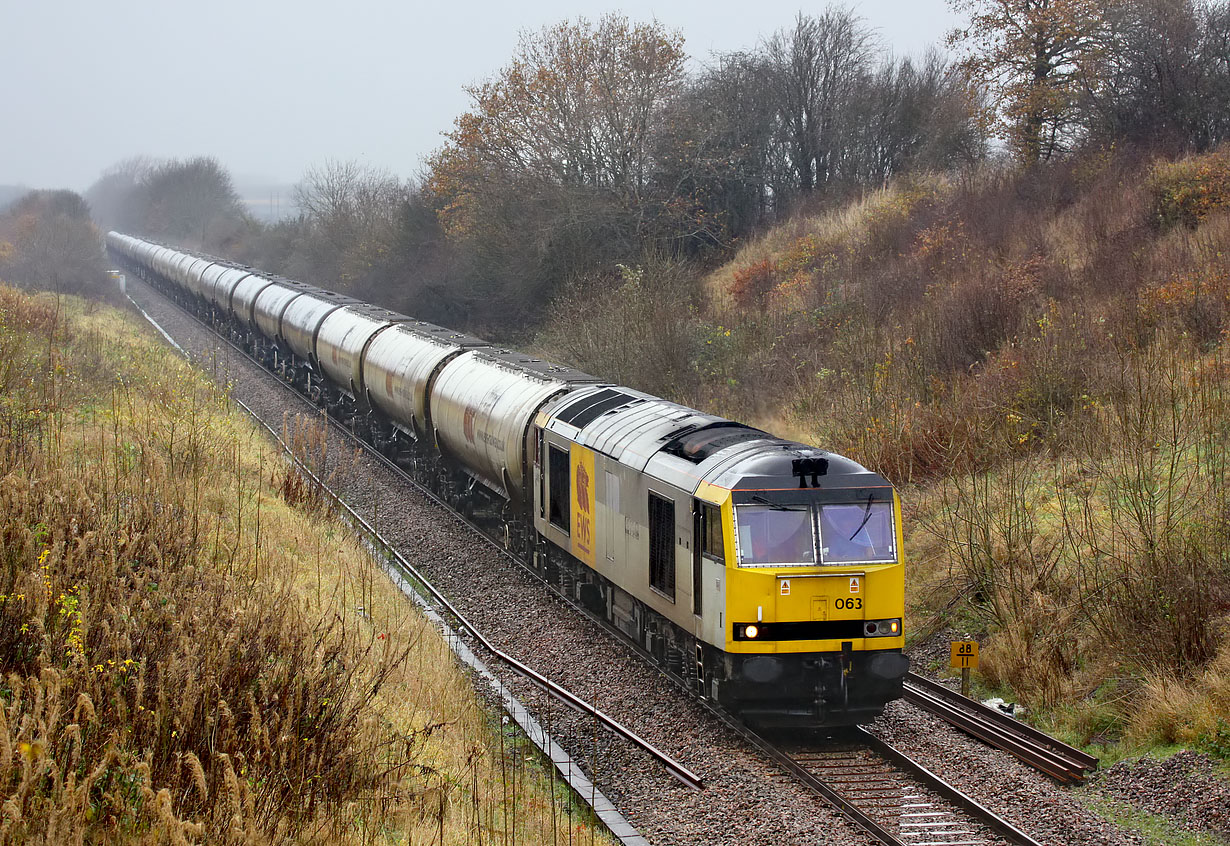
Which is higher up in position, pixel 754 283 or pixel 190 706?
pixel 754 283

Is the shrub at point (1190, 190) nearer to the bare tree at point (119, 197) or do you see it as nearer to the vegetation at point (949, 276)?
the vegetation at point (949, 276)

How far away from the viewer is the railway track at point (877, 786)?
8.50 meters

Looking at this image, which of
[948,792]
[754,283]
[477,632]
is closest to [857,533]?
[948,792]

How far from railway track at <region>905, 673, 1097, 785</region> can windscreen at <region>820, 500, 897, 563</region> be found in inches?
76.4

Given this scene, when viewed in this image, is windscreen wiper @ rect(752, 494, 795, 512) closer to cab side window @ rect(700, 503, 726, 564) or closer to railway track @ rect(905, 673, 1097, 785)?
cab side window @ rect(700, 503, 726, 564)

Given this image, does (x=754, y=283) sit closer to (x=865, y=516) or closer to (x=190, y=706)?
(x=865, y=516)

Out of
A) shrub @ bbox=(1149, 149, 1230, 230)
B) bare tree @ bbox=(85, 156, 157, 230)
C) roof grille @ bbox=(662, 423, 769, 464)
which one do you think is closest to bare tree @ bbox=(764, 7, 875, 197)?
shrub @ bbox=(1149, 149, 1230, 230)

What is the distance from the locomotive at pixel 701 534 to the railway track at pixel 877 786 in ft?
1.00

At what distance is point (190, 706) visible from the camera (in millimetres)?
5762

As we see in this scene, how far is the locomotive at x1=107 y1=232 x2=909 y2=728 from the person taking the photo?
10109 millimetres

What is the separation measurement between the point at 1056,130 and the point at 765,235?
10.7 meters

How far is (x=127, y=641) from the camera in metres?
5.84

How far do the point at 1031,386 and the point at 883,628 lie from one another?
25.1 ft

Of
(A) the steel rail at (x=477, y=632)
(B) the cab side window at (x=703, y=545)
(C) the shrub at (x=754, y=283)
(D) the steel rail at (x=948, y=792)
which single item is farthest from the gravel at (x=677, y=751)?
(C) the shrub at (x=754, y=283)
